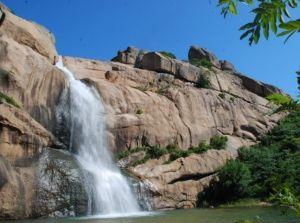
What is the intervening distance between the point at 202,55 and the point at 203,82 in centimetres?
1046

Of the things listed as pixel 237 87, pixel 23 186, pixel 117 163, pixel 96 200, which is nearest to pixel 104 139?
pixel 117 163

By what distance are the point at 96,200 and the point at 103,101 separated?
10.5 meters

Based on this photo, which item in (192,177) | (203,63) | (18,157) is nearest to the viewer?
(18,157)

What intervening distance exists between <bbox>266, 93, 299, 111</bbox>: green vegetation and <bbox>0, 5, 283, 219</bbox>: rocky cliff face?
19.6 m

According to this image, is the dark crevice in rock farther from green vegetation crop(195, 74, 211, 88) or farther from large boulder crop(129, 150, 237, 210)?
green vegetation crop(195, 74, 211, 88)

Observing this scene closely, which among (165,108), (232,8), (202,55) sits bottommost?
(232,8)

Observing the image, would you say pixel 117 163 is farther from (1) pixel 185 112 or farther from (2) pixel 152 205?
(1) pixel 185 112

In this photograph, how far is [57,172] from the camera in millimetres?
22266

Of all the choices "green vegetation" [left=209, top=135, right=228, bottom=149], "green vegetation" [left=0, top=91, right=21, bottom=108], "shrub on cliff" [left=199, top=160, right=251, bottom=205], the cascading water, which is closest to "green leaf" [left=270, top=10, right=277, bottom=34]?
the cascading water

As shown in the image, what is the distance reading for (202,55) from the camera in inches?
2046

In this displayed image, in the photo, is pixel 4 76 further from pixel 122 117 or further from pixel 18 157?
pixel 122 117

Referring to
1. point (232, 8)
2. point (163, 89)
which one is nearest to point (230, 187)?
point (163, 89)

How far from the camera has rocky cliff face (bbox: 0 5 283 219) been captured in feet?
70.9

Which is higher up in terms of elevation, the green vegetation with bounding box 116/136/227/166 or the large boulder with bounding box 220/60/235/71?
the large boulder with bounding box 220/60/235/71
